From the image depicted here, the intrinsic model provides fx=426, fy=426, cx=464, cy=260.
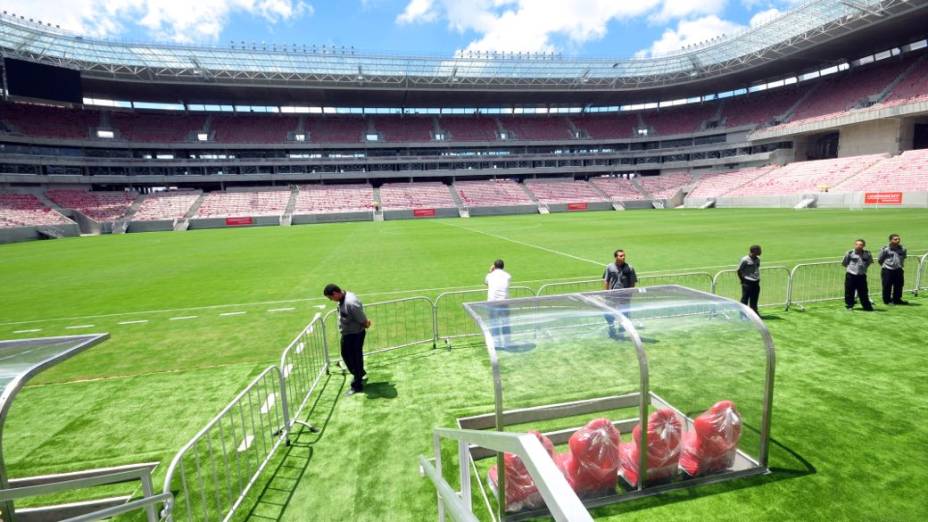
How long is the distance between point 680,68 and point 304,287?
72774 mm

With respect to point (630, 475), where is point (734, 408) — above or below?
above

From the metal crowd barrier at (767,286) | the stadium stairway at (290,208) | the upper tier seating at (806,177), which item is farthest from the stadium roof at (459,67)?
the metal crowd barrier at (767,286)

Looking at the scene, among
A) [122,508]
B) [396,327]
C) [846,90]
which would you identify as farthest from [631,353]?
[846,90]

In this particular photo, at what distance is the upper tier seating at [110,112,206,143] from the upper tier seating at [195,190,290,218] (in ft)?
40.2

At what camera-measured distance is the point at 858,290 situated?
995 centimetres

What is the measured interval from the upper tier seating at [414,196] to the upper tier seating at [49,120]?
41772 millimetres

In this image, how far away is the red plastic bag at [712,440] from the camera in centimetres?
440

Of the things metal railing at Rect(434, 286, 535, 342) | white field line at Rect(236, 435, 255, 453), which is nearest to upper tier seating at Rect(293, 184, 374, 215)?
metal railing at Rect(434, 286, 535, 342)

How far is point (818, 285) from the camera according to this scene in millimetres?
12703

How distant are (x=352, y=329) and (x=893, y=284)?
12.9m

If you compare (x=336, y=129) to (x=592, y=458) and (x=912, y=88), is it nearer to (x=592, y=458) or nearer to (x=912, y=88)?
(x=912, y=88)

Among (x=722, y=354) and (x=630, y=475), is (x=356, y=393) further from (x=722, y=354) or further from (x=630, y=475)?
(x=722, y=354)

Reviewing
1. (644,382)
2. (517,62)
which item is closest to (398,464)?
(644,382)

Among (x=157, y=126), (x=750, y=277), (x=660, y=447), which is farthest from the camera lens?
(x=157, y=126)
